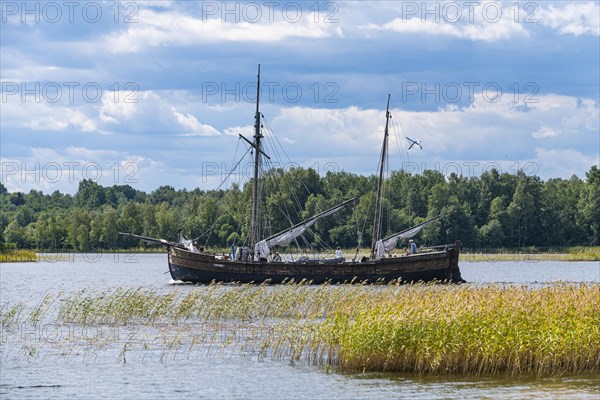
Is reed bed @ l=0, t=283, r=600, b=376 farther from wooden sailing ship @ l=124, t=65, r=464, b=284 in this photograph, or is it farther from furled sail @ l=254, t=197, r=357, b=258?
furled sail @ l=254, t=197, r=357, b=258

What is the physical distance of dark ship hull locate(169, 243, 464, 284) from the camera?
6662cm

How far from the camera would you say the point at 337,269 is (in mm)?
67562

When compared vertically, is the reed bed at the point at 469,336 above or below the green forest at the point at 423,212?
below

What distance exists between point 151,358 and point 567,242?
135483 millimetres

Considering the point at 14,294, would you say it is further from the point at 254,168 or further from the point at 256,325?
the point at 256,325

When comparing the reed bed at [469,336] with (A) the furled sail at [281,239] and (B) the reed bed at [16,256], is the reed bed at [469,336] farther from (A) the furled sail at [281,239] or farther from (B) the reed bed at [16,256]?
(B) the reed bed at [16,256]

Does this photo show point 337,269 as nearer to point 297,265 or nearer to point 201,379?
point 297,265

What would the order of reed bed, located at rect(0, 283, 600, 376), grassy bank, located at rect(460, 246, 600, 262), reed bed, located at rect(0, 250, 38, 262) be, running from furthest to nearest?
grassy bank, located at rect(460, 246, 600, 262)
reed bed, located at rect(0, 250, 38, 262)
reed bed, located at rect(0, 283, 600, 376)

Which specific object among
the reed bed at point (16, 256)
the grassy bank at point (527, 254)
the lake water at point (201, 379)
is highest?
the grassy bank at point (527, 254)

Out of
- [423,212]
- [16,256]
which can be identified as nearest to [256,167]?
[16,256]

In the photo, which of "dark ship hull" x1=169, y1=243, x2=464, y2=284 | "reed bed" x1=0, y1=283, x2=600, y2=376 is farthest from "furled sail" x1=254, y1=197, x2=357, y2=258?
"reed bed" x1=0, y1=283, x2=600, y2=376

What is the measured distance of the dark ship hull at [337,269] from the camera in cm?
6662

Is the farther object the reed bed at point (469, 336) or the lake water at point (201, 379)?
the reed bed at point (469, 336)

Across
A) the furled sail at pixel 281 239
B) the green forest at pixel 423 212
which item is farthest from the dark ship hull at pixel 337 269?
the green forest at pixel 423 212
